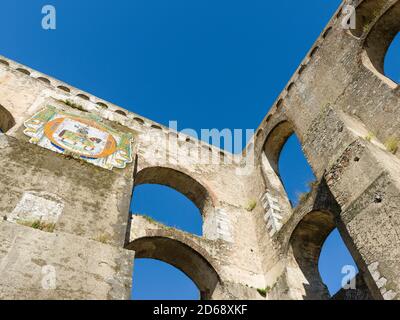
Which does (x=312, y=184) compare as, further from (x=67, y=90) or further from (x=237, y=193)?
(x=67, y=90)

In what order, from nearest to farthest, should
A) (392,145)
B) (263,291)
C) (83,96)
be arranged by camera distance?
(392,145) → (263,291) → (83,96)

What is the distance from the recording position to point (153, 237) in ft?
26.9

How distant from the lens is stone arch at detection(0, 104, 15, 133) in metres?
9.23

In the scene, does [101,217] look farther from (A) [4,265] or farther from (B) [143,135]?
(B) [143,135]

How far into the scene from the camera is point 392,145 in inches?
280

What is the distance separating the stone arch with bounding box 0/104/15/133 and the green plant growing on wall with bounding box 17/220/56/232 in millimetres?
5299

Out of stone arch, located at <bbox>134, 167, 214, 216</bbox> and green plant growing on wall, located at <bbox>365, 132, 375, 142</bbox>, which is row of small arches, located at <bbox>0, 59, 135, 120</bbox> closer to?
stone arch, located at <bbox>134, 167, 214, 216</bbox>

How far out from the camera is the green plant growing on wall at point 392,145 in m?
7.04

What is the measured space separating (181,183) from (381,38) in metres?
6.67

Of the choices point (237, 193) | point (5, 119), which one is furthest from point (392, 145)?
point (5, 119)

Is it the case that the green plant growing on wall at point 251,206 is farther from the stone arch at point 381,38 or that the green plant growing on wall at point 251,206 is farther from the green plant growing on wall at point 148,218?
the stone arch at point 381,38
